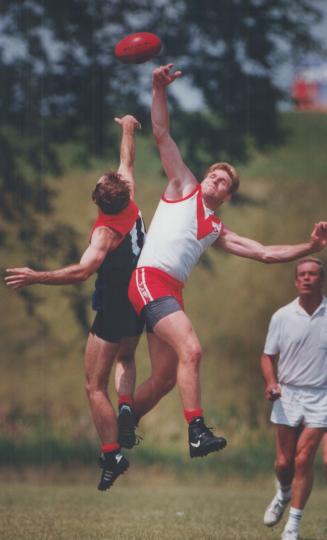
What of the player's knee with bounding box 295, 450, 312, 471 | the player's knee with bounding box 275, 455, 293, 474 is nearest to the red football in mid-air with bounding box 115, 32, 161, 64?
the player's knee with bounding box 295, 450, 312, 471

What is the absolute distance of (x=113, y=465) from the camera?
23.4ft

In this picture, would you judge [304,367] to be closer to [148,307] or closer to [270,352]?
[270,352]

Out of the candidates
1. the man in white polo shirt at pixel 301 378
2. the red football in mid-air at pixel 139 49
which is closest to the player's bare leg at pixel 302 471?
the man in white polo shirt at pixel 301 378

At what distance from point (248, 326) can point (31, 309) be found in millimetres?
5546

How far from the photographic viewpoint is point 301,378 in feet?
26.0

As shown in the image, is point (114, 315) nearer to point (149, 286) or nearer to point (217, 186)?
point (149, 286)

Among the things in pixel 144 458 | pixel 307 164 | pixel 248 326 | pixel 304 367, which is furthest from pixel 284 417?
pixel 307 164

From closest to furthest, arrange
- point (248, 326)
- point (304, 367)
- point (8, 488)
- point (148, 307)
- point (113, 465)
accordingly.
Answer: point (148, 307) → point (113, 465) → point (304, 367) → point (8, 488) → point (248, 326)

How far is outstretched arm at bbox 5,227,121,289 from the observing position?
20.3 feet

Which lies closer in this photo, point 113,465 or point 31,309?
point 113,465

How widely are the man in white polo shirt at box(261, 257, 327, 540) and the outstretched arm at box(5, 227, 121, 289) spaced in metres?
1.71

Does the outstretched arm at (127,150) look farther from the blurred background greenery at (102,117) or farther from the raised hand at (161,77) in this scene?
the blurred background greenery at (102,117)

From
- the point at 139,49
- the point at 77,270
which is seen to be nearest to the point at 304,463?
the point at 77,270

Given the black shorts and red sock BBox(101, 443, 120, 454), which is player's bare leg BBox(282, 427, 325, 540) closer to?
red sock BBox(101, 443, 120, 454)
